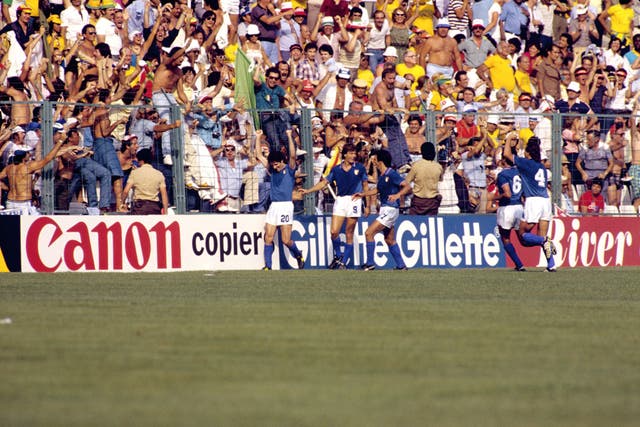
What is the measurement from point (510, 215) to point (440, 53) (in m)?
5.36

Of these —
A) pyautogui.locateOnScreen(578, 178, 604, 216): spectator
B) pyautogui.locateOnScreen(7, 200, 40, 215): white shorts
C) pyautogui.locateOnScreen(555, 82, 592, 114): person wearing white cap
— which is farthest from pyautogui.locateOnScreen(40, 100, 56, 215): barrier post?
pyautogui.locateOnScreen(555, 82, 592, 114): person wearing white cap

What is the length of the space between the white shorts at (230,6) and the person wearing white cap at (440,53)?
417 cm

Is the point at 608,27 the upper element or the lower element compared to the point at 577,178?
upper

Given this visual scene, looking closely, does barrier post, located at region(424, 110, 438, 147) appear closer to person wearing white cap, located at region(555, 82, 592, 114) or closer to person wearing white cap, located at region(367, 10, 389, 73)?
person wearing white cap, located at region(367, 10, 389, 73)

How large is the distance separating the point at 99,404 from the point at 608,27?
25.3 meters

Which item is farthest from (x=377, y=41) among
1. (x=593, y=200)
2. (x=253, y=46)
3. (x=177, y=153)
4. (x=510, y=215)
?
(x=177, y=153)

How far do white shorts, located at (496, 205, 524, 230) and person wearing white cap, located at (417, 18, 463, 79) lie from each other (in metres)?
4.95

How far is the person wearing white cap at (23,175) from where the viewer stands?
20297mm

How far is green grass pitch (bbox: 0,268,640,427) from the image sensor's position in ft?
23.3

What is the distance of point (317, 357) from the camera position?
370 inches

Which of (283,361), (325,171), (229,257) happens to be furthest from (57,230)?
(283,361)

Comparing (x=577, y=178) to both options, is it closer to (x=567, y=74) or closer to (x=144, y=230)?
(x=567, y=74)

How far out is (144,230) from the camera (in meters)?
21.9

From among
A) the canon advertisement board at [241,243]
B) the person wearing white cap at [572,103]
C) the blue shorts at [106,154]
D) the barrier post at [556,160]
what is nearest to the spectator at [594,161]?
the barrier post at [556,160]
